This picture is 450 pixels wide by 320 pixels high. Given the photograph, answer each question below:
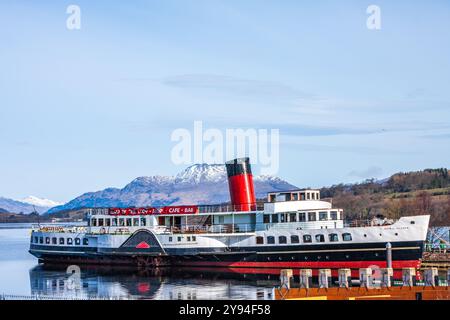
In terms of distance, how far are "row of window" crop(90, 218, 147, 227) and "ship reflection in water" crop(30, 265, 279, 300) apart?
3641mm

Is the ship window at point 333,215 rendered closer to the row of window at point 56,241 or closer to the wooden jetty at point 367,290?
the wooden jetty at point 367,290

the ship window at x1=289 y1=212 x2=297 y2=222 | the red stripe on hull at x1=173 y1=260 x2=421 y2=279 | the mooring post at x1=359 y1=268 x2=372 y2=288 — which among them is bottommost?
the red stripe on hull at x1=173 y1=260 x2=421 y2=279

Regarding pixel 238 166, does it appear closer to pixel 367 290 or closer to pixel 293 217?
pixel 293 217

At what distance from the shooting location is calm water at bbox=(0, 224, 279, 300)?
4766cm

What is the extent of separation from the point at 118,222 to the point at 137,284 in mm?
12142

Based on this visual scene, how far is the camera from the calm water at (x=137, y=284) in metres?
47.7

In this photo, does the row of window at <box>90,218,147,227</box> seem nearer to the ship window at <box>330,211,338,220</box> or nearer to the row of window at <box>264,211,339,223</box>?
the row of window at <box>264,211,339,223</box>

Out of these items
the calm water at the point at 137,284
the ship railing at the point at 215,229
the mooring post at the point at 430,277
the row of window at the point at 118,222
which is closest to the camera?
the mooring post at the point at 430,277

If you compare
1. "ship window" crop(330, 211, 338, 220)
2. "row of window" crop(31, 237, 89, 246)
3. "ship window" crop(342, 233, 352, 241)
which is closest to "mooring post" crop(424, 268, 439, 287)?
"ship window" crop(342, 233, 352, 241)

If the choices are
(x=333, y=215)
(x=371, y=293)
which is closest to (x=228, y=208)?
(x=333, y=215)

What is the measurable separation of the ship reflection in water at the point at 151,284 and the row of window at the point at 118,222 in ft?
11.9

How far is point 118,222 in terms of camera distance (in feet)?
212

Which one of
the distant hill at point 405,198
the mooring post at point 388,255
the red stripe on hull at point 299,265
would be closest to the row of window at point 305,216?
the red stripe on hull at point 299,265
